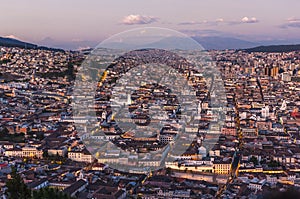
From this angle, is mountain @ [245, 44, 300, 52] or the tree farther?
mountain @ [245, 44, 300, 52]

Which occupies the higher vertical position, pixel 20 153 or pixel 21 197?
pixel 21 197

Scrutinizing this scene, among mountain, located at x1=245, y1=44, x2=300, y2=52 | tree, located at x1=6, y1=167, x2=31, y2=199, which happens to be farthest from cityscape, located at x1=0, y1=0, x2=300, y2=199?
mountain, located at x1=245, y1=44, x2=300, y2=52

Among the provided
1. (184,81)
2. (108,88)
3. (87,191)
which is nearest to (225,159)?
(87,191)

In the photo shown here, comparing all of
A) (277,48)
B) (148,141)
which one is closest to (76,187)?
(148,141)

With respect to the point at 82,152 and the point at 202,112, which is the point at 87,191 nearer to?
the point at 82,152

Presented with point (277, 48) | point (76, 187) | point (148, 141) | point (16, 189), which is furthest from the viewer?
point (277, 48)

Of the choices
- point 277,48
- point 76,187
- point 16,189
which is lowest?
point 76,187

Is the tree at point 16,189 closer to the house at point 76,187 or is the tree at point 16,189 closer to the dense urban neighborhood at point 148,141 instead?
the dense urban neighborhood at point 148,141

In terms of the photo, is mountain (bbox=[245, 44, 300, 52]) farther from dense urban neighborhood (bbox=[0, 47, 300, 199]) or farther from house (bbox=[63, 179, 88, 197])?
house (bbox=[63, 179, 88, 197])

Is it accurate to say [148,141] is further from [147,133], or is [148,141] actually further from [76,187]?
[76,187]
